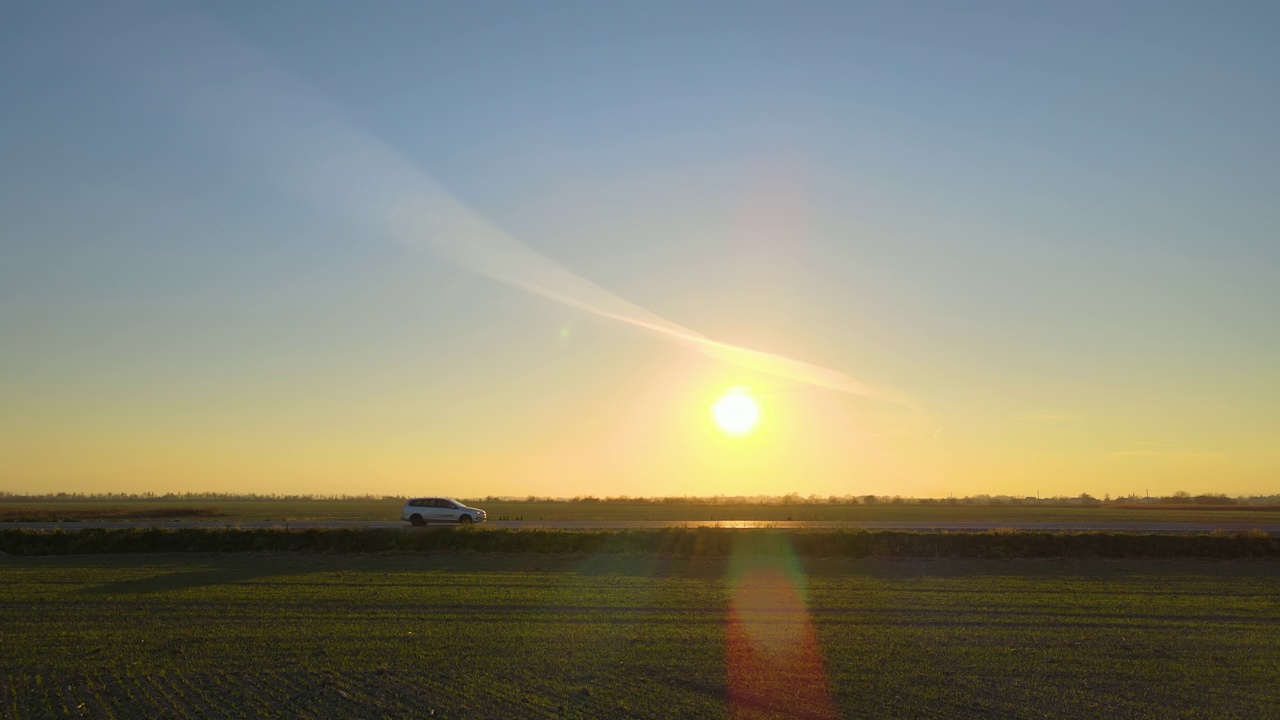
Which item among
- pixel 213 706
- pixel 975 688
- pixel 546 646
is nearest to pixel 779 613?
pixel 546 646

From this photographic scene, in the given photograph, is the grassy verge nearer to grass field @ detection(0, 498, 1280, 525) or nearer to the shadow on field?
the shadow on field

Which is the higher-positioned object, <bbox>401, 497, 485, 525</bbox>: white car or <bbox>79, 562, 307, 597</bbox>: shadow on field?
<bbox>401, 497, 485, 525</bbox>: white car

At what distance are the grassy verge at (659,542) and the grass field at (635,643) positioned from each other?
548 centimetres

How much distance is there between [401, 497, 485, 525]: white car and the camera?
5662 cm

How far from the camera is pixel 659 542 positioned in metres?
40.7

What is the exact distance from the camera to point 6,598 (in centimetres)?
2641

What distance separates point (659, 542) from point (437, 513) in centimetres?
2060

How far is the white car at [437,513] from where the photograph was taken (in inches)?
2229

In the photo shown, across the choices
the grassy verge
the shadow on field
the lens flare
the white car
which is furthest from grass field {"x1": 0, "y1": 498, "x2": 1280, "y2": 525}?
the lens flare

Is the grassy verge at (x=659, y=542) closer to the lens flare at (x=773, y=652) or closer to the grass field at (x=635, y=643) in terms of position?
the grass field at (x=635, y=643)

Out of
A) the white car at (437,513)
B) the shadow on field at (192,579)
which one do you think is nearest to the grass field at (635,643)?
the shadow on field at (192,579)

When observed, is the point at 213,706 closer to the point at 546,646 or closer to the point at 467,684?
the point at 467,684

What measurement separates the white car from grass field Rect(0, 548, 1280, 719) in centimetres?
2277

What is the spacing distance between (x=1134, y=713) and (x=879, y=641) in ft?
20.7
